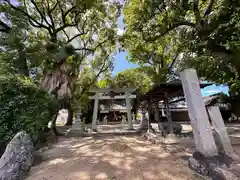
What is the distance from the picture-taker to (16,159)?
128 inches

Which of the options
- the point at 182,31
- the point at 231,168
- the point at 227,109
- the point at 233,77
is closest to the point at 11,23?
the point at 182,31

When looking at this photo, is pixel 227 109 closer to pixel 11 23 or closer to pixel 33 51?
pixel 33 51

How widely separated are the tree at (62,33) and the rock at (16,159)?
4.08 m

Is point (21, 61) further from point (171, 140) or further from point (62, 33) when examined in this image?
point (171, 140)

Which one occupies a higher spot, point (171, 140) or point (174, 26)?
point (174, 26)

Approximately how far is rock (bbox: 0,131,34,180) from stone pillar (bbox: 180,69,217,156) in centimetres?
376

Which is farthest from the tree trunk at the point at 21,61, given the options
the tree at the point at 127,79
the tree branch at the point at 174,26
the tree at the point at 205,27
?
the tree at the point at 127,79

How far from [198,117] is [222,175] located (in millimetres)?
1155

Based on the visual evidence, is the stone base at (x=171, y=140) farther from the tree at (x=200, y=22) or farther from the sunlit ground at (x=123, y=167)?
the tree at (x=200, y=22)

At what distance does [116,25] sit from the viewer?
11391 millimetres

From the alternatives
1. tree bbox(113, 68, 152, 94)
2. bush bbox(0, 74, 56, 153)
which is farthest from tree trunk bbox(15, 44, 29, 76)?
tree bbox(113, 68, 152, 94)

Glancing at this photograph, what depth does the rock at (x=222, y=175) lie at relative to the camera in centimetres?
207

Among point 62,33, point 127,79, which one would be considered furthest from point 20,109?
point 127,79

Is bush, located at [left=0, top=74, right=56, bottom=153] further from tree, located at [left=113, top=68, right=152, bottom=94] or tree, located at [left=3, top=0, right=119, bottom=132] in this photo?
tree, located at [left=113, top=68, right=152, bottom=94]
